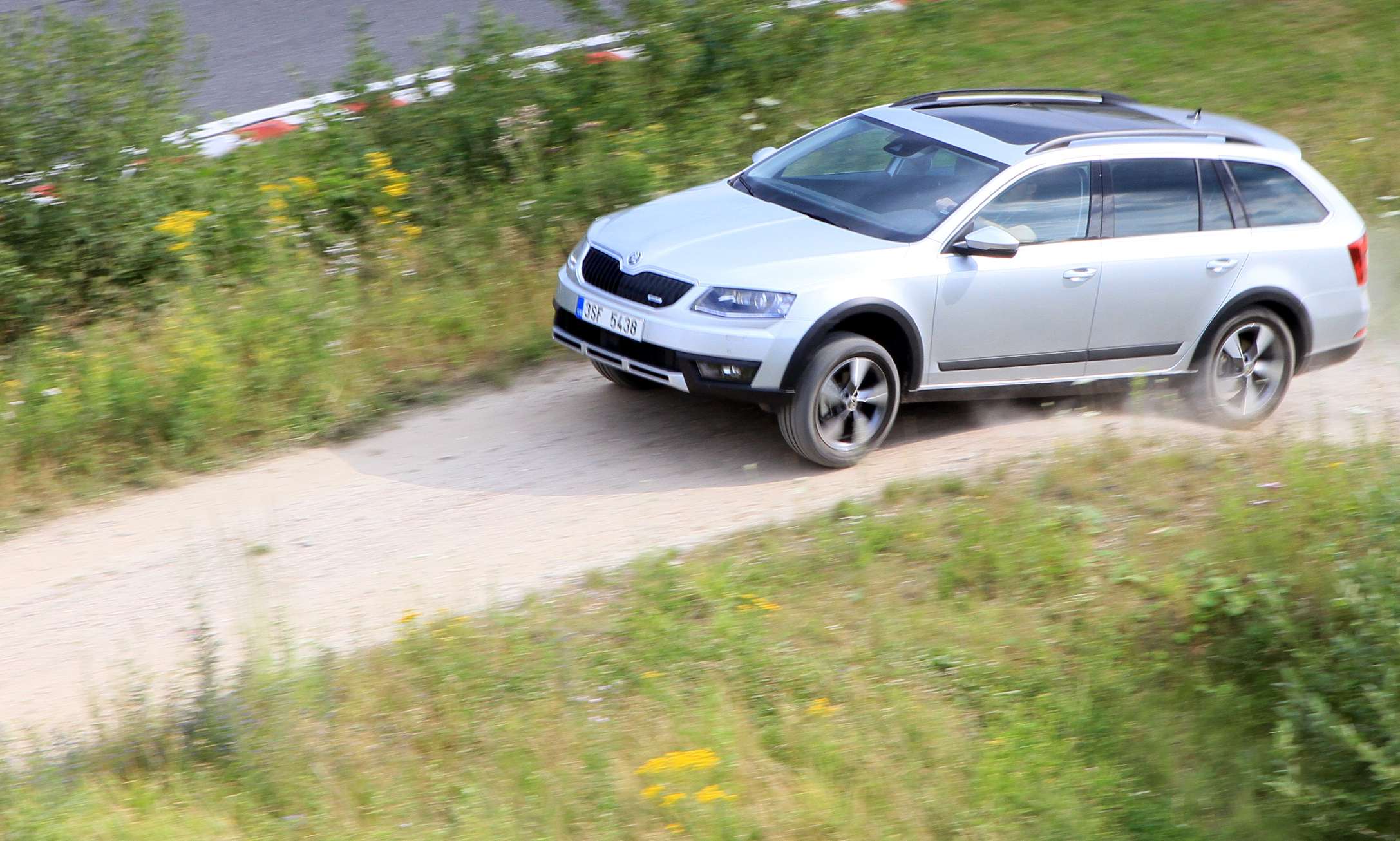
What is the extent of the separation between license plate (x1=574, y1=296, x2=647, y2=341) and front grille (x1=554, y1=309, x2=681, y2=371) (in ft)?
0.08

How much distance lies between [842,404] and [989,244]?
113cm

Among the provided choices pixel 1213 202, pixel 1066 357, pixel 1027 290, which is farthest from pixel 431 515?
pixel 1213 202

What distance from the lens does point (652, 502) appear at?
6867mm

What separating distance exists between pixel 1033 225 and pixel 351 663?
425cm

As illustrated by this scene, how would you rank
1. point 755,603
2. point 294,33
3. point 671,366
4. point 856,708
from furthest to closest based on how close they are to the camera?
point 294,33 → point 671,366 → point 755,603 → point 856,708

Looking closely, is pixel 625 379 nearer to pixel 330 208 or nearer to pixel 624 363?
pixel 624 363

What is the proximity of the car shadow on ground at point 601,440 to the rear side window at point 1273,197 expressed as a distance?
5.47 feet

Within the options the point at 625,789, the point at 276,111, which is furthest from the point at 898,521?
the point at 276,111

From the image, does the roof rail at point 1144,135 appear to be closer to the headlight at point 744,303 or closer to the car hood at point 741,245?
the car hood at point 741,245

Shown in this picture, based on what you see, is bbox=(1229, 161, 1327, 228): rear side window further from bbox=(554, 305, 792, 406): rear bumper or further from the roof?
bbox=(554, 305, 792, 406): rear bumper

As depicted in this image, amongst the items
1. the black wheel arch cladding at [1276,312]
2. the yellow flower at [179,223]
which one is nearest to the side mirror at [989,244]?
the black wheel arch cladding at [1276,312]

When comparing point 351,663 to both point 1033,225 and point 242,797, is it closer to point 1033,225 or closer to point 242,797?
point 242,797

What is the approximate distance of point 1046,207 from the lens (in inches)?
283

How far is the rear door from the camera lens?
→ 24.0 ft
